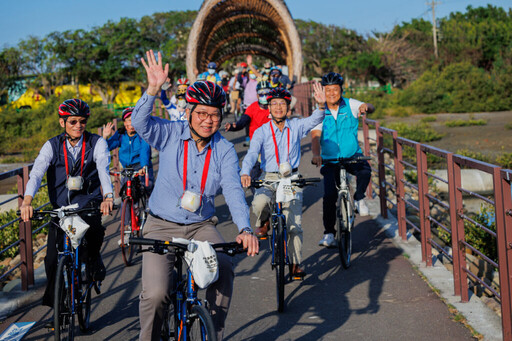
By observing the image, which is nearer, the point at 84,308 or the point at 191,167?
the point at 191,167

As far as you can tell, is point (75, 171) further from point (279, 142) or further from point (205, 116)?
point (279, 142)

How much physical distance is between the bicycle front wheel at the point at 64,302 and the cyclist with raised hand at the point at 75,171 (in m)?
0.58

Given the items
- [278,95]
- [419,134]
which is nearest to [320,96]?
[278,95]

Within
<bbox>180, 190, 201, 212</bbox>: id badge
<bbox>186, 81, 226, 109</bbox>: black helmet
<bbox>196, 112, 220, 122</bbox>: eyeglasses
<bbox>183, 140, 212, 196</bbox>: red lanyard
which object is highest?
<bbox>186, 81, 226, 109</bbox>: black helmet

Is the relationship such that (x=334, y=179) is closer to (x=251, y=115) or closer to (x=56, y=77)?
(x=251, y=115)

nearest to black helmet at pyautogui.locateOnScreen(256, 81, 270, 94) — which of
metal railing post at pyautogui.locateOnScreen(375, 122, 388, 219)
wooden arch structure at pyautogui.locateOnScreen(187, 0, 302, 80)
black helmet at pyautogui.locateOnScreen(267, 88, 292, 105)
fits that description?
metal railing post at pyautogui.locateOnScreen(375, 122, 388, 219)

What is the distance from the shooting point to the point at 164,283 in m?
3.86

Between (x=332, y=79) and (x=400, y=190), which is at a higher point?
(x=332, y=79)

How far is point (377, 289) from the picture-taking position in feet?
22.3

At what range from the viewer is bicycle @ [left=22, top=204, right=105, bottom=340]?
194 inches

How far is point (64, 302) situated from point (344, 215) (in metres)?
3.77

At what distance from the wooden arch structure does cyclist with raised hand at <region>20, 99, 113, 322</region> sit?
1655 centimetres

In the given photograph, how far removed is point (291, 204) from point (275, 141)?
79 cm

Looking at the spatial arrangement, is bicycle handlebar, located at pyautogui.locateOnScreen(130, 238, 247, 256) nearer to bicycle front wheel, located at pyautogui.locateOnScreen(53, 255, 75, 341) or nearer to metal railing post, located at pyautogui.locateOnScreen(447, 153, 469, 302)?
bicycle front wheel, located at pyautogui.locateOnScreen(53, 255, 75, 341)
